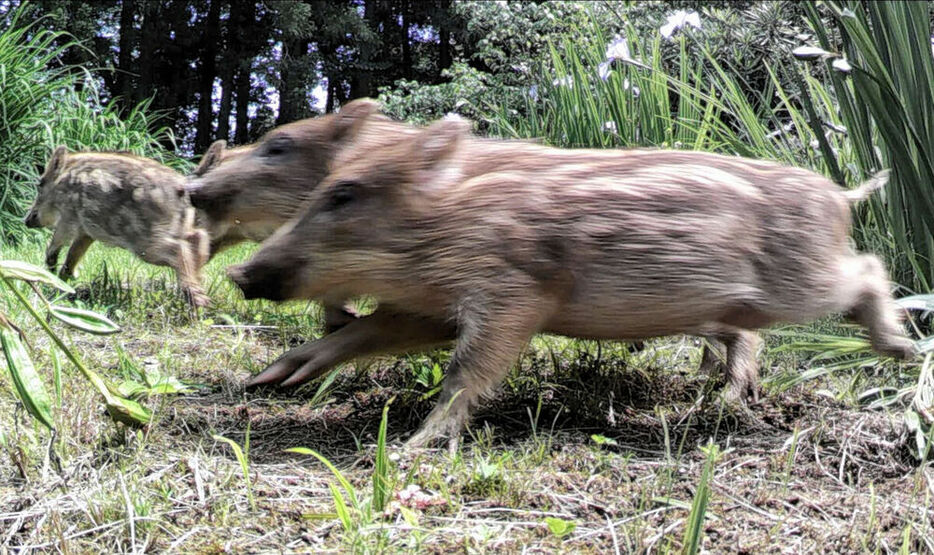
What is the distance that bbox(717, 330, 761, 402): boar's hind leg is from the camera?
2.91m

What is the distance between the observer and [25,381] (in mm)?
1812

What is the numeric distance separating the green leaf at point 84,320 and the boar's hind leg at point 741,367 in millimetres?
1788

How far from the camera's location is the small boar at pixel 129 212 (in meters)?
5.08

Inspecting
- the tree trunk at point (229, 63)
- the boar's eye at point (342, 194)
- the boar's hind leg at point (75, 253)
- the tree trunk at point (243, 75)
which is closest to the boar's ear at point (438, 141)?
the boar's eye at point (342, 194)

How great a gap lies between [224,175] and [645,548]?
225 cm

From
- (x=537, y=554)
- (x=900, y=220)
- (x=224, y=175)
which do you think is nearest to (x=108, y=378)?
(x=224, y=175)

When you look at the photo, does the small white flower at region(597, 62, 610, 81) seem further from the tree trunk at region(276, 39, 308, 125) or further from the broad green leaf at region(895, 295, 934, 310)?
the tree trunk at region(276, 39, 308, 125)

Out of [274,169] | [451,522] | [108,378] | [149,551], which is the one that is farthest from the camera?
[274,169]

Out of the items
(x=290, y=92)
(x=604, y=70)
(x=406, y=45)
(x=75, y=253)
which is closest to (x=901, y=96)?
(x=604, y=70)

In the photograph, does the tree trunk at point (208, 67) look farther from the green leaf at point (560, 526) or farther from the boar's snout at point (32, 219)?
the green leaf at point (560, 526)

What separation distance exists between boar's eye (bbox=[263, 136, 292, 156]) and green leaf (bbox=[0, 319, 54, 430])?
156cm

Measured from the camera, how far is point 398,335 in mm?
2760

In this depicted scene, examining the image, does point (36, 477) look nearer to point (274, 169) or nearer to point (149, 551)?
point (149, 551)

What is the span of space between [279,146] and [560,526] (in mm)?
1990
